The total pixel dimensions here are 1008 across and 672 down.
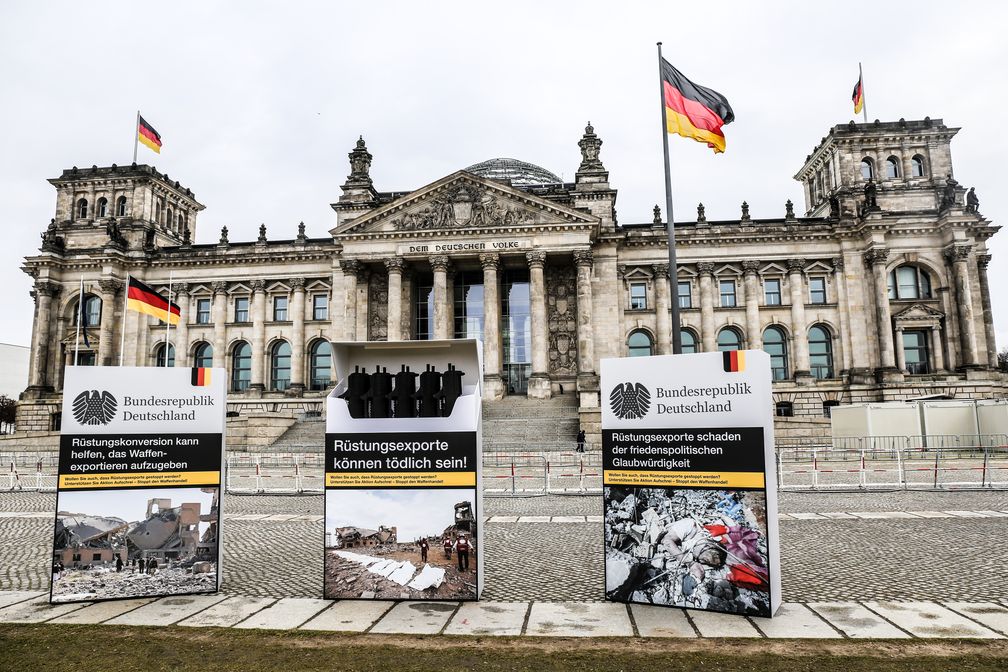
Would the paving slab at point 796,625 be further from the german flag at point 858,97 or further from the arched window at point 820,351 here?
the german flag at point 858,97

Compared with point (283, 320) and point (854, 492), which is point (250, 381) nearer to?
point (283, 320)

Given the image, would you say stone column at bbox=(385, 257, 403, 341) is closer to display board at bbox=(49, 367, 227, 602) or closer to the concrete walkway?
display board at bbox=(49, 367, 227, 602)

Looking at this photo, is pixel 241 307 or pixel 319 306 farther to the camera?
pixel 241 307

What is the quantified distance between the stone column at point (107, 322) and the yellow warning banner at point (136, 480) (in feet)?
170

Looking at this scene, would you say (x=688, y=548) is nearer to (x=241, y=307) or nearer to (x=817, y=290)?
(x=817, y=290)

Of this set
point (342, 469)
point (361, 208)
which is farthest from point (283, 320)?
point (342, 469)

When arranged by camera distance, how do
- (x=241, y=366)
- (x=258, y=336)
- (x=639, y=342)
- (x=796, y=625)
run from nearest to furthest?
(x=796, y=625) < (x=639, y=342) < (x=258, y=336) < (x=241, y=366)

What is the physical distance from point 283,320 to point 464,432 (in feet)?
162

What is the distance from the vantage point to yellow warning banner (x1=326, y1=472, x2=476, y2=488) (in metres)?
8.16

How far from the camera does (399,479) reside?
8242 mm

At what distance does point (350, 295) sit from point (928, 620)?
45153 mm

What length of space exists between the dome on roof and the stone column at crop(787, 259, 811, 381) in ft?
83.2

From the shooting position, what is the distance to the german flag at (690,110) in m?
20.4

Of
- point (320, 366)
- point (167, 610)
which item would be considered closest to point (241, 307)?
Result: point (320, 366)
